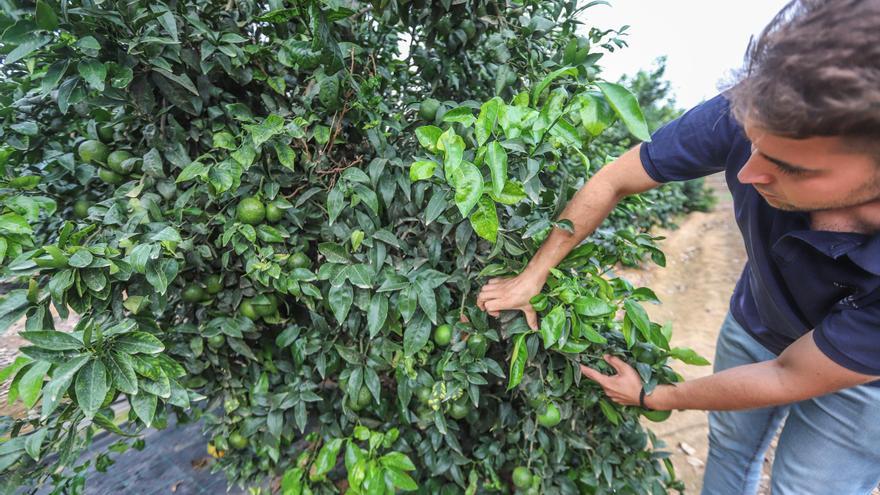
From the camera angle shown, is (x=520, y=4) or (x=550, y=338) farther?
(x=520, y=4)

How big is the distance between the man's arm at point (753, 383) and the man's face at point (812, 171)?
1.18ft

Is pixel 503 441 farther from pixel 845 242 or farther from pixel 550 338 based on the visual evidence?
pixel 845 242

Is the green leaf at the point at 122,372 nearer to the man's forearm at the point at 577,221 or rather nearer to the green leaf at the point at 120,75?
the green leaf at the point at 120,75

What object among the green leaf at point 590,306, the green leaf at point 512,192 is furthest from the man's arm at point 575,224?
the green leaf at point 512,192

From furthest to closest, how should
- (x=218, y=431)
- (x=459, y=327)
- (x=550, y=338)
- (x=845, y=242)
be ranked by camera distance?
(x=218, y=431)
(x=459, y=327)
(x=550, y=338)
(x=845, y=242)

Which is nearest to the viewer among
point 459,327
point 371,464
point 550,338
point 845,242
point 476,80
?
point 845,242

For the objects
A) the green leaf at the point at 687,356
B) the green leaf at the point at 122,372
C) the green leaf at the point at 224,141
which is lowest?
the green leaf at the point at 122,372

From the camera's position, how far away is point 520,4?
135cm

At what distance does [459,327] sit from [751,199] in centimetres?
89

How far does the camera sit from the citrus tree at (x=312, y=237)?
3.04 feet

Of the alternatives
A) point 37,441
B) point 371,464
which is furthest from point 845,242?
point 37,441

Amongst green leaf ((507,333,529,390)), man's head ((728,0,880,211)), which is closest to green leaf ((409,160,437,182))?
green leaf ((507,333,529,390))

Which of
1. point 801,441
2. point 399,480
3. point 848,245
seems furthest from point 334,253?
point 801,441

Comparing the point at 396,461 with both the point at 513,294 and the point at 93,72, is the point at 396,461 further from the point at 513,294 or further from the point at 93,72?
the point at 93,72
